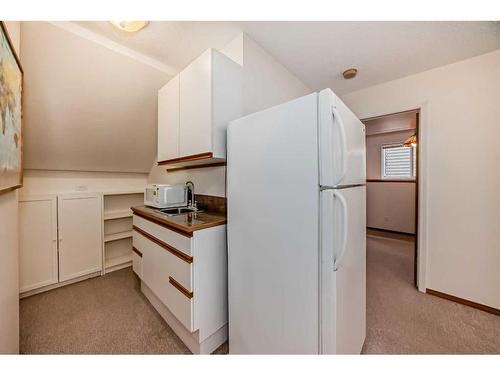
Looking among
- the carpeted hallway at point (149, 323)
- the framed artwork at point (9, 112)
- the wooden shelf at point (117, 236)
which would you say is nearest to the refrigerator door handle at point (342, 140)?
the carpeted hallway at point (149, 323)

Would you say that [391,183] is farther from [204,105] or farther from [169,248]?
[169,248]

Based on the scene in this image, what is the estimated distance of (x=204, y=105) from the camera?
1.46 metres

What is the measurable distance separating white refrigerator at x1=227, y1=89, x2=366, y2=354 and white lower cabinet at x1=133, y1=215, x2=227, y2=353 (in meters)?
0.12

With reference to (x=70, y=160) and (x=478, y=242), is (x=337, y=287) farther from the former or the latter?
(x=70, y=160)

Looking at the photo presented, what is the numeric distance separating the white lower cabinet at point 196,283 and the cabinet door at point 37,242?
150cm

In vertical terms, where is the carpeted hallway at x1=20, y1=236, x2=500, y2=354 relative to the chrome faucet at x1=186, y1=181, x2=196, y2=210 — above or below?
below

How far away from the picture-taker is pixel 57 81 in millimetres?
1721

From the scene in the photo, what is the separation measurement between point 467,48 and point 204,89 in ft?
7.50

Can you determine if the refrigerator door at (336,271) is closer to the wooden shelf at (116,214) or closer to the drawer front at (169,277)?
the drawer front at (169,277)

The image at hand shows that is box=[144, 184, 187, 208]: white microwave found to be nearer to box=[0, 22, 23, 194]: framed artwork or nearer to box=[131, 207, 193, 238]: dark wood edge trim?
box=[131, 207, 193, 238]: dark wood edge trim

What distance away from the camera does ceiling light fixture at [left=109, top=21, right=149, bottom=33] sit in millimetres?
1455

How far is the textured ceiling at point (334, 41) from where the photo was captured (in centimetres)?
153

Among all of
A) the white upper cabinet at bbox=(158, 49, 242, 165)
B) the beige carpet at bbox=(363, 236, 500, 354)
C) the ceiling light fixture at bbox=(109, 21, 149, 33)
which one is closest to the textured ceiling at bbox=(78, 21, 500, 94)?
the ceiling light fixture at bbox=(109, 21, 149, 33)
